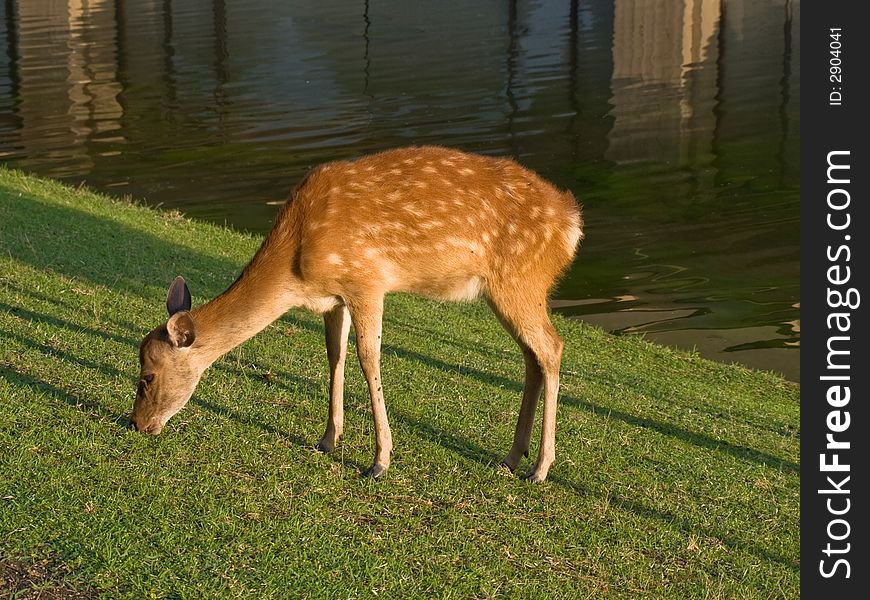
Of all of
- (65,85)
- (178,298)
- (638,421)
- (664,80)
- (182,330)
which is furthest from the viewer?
(65,85)

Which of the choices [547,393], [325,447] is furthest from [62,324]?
[547,393]

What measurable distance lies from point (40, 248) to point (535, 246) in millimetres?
5284

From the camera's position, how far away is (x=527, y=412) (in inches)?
259

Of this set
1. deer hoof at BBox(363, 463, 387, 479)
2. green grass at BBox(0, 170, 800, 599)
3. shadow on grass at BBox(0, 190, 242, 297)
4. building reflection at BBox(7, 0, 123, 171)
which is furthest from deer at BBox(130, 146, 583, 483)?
building reflection at BBox(7, 0, 123, 171)

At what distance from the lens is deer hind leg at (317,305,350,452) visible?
6438mm

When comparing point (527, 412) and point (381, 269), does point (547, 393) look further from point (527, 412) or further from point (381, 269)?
point (381, 269)

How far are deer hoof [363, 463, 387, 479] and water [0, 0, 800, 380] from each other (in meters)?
6.15

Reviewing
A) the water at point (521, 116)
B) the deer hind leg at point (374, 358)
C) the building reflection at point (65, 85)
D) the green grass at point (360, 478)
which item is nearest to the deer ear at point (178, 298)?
the green grass at point (360, 478)

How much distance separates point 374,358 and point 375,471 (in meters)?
0.57

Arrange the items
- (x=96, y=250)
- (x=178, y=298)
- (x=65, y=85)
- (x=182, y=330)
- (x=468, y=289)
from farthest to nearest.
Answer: (x=65, y=85) < (x=96, y=250) < (x=468, y=289) < (x=178, y=298) < (x=182, y=330)

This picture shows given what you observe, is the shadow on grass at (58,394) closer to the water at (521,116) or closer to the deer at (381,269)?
the deer at (381,269)

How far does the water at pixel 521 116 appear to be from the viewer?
14.8 metres

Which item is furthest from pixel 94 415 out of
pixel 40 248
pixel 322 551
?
pixel 40 248

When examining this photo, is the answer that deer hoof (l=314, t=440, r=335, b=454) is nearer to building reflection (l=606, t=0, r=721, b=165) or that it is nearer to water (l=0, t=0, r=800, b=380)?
water (l=0, t=0, r=800, b=380)
